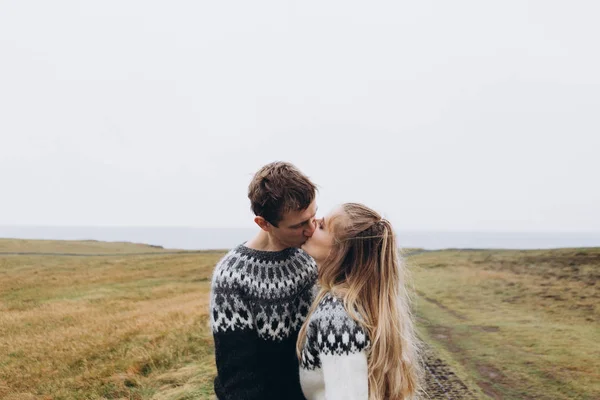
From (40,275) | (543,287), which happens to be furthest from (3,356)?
(40,275)

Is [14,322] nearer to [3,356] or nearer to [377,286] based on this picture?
[3,356]

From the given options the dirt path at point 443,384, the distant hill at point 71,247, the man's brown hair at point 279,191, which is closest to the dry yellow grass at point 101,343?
the dirt path at point 443,384

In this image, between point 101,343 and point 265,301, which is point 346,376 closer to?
point 265,301

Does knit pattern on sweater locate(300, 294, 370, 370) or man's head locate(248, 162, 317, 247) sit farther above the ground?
man's head locate(248, 162, 317, 247)

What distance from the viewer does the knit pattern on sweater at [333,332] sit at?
300 cm

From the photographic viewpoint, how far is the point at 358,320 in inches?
121

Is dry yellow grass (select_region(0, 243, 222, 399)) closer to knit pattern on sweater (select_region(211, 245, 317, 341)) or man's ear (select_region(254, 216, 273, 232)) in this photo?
knit pattern on sweater (select_region(211, 245, 317, 341))

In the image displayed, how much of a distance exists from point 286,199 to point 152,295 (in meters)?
28.9

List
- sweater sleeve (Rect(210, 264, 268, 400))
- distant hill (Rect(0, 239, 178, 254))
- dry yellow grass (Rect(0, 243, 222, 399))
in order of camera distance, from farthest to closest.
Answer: distant hill (Rect(0, 239, 178, 254))
dry yellow grass (Rect(0, 243, 222, 399))
sweater sleeve (Rect(210, 264, 268, 400))

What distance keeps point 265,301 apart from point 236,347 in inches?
14.3

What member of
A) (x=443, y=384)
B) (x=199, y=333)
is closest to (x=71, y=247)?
(x=199, y=333)

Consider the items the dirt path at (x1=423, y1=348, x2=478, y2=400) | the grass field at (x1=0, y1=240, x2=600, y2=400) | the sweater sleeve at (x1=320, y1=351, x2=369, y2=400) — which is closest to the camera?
the sweater sleeve at (x1=320, y1=351, x2=369, y2=400)

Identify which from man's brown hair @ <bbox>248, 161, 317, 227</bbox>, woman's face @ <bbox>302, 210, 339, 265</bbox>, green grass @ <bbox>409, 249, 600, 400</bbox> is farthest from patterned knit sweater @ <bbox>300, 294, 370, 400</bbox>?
green grass @ <bbox>409, 249, 600, 400</bbox>

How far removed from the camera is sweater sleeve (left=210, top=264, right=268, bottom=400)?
3469 millimetres
